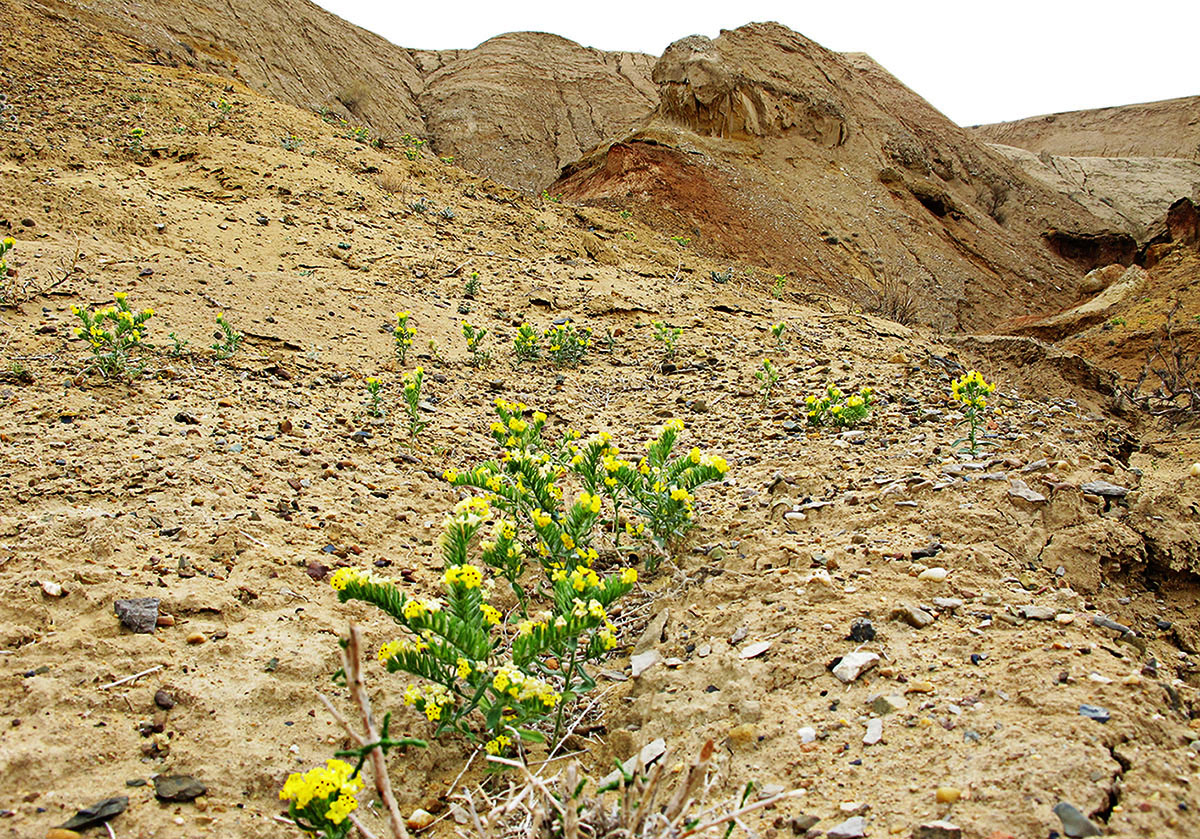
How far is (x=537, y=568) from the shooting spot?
3037 mm

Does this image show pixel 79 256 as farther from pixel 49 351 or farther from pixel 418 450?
pixel 418 450

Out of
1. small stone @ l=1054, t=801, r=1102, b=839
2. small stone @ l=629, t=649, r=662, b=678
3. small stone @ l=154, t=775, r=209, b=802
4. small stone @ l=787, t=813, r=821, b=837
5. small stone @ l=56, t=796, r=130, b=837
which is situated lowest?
small stone @ l=154, t=775, r=209, b=802

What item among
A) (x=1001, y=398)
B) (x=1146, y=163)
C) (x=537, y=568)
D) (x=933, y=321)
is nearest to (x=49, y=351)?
(x=537, y=568)

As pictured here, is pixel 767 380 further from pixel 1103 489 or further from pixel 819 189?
pixel 819 189

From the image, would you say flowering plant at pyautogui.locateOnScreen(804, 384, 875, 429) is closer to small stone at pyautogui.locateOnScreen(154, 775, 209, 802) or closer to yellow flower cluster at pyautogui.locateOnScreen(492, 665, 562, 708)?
yellow flower cluster at pyautogui.locateOnScreen(492, 665, 562, 708)

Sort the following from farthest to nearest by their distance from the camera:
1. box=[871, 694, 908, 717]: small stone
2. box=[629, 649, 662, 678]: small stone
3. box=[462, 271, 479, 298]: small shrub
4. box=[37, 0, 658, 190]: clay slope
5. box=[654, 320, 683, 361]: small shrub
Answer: box=[37, 0, 658, 190]: clay slope, box=[462, 271, 479, 298]: small shrub, box=[654, 320, 683, 361]: small shrub, box=[629, 649, 662, 678]: small stone, box=[871, 694, 908, 717]: small stone

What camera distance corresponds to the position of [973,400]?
12.7 feet

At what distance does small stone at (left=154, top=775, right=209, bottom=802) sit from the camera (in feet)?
5.40

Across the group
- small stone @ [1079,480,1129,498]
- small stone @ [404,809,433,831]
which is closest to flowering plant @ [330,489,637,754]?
small stone @ [404,809,433,831]

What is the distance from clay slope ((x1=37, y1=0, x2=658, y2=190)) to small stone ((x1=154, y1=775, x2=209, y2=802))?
1719cm

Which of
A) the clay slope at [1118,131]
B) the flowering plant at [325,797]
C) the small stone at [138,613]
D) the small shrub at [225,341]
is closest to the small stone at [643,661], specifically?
the flowering plant at [325,797]

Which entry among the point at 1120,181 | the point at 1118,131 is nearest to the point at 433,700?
the point at 1120,181

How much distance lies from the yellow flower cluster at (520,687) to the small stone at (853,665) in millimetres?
843

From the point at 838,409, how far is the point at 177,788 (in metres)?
3.78
